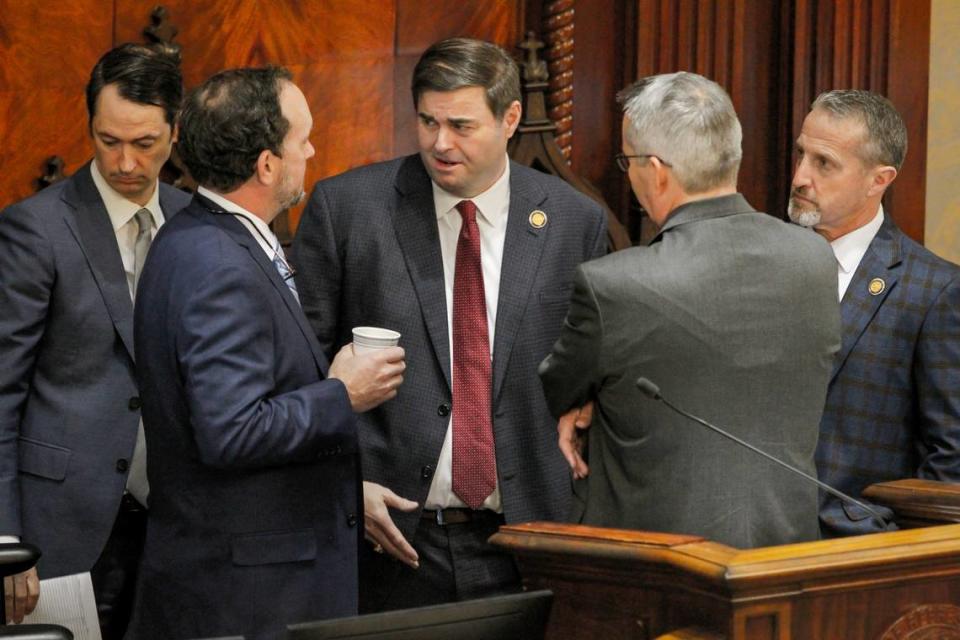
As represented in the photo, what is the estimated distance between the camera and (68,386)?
304cm

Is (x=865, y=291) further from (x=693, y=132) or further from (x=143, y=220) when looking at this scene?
(x=143, y=220)

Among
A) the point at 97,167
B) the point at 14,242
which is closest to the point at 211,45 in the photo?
the point at 97,167

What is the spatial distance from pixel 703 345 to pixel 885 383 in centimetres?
88

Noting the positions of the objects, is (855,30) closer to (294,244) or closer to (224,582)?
(294,244)

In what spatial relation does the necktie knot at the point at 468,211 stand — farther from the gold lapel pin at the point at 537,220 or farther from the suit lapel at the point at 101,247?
the suit lapel at the point at 101,247

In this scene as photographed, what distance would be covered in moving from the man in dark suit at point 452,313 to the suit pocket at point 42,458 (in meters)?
0.60

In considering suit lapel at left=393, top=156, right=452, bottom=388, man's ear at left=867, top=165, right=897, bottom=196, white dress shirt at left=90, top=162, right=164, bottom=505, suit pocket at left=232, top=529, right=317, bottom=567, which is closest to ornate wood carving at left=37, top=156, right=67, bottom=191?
white dress shirt at left=90, top=162, right=164, bottom=505

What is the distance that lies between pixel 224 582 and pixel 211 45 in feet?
6.22

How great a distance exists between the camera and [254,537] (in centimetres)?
253

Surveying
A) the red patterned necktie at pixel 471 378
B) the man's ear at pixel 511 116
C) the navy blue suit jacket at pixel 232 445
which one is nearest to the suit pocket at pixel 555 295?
the red patterned necktie at pixel 471 378

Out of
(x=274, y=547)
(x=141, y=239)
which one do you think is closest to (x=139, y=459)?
(x=141, y=239)

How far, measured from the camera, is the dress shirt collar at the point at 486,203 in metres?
3.11

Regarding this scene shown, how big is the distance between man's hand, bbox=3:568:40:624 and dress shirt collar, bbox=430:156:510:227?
1.12m

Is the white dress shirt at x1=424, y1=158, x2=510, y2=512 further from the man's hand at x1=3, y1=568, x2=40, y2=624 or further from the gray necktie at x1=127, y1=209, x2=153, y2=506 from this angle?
the man's hand at x1=3, y1=568, x2=40, y2=624
